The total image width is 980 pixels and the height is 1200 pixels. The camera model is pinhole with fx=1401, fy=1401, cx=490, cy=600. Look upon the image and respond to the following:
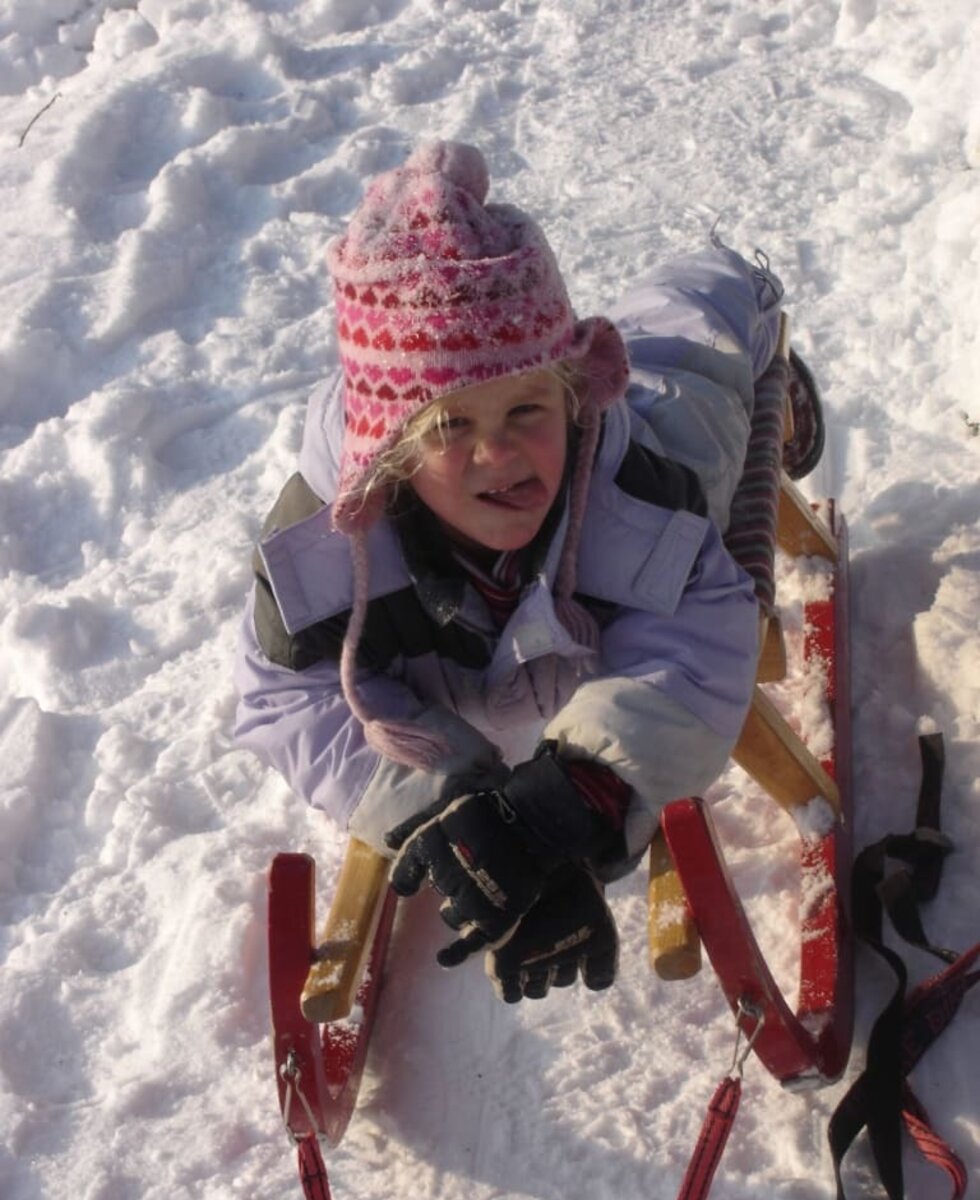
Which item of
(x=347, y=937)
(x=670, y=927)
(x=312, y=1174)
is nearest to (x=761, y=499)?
(x=670, y=927)

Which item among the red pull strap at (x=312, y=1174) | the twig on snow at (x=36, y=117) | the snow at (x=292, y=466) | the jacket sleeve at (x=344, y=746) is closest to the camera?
the red pull strap at (x=312, y=1174)

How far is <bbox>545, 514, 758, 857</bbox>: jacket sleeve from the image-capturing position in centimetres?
166

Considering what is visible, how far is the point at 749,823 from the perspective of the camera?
2154 mm

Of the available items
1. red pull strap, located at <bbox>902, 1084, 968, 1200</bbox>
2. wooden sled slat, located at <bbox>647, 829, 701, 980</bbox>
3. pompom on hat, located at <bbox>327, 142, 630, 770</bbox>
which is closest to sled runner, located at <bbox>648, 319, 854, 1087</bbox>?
wooden sled slat, located at <bbox>647, 829, 701, 980</bbox>

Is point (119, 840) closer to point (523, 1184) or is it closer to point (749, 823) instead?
point (523, 1184)

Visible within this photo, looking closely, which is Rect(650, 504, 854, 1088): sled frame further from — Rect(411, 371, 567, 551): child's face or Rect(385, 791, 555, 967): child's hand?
Rect(411, 371, 567, 551): child's face

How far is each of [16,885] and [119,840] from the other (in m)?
0.17

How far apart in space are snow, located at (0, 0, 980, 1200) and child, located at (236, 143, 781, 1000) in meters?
0.35

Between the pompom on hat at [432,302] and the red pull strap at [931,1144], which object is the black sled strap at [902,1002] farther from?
the pompom on hat at [432,302]

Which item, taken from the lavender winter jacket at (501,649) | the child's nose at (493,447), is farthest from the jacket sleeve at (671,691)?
the child's nose at (493,447)

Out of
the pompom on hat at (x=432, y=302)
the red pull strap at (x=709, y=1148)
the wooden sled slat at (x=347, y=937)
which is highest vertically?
the pompom on hat at (x=432, y=302)

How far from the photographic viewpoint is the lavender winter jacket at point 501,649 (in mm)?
1705

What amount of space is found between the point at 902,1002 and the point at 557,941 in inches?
19.8

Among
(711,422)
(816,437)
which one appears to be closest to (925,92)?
(816,437)
